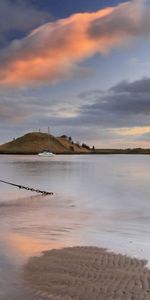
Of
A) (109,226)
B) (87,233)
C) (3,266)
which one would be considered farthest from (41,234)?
(3,266)

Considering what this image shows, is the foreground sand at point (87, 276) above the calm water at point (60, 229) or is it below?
above

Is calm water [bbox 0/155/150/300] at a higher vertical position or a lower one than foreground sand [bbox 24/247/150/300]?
lower

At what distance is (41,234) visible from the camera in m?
15.5

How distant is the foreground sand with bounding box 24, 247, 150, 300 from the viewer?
8250mm

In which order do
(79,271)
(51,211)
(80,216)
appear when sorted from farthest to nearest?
(51,211)
(80,216)
(79,271)

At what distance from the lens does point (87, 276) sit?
376 inches

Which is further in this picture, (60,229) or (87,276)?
(60,229)

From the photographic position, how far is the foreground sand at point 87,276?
8250mm

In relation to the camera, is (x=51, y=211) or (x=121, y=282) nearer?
(x=121, y=282)

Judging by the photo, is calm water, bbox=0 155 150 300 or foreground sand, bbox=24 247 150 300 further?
calm water, bbox=0 155 150 300

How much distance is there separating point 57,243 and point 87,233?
247 cm

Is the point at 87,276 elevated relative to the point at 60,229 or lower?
elevated

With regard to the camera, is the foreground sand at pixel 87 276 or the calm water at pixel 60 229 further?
the calm water at pixel 60 229

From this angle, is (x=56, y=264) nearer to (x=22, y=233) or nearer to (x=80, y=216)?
(x=22, y=233)
